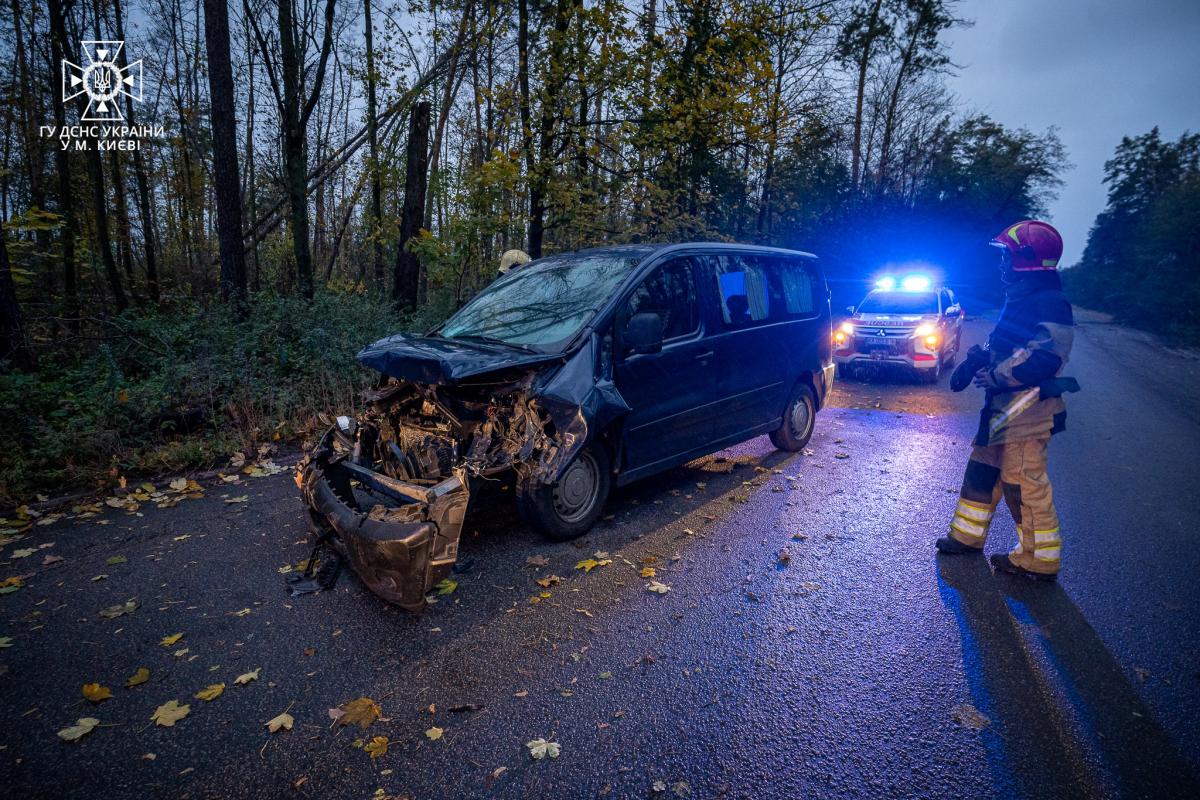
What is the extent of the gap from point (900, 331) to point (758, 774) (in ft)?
32.8

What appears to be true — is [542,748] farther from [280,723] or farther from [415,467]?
[415,467]

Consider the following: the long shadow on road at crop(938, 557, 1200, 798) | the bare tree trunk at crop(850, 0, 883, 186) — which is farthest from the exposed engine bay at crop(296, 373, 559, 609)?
the bare tree trunk at crop(850, 0, 883, 186)

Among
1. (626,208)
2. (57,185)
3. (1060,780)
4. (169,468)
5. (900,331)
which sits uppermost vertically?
(57,185)

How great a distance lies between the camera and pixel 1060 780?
2.11m

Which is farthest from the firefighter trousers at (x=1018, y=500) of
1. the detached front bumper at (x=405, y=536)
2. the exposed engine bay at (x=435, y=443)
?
the detached front bumper at (x=405, y=536)

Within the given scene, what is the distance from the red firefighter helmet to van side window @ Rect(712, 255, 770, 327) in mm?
1978

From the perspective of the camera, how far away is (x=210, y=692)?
255cm

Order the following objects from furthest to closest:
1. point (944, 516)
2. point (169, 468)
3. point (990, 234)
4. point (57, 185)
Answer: point (990, 234)
point (57, 185)
point (169, 468)
point (944, 516)

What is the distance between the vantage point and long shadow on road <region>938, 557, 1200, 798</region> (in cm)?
211

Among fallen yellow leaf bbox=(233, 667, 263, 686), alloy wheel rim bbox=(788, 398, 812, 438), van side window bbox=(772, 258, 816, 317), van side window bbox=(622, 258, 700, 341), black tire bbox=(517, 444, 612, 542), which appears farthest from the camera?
alloy wheel rim bbox=(788, 398, 812, 438)

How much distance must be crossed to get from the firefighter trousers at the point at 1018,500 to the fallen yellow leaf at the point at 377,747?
3714 mm

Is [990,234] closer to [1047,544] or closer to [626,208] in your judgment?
[626,208]

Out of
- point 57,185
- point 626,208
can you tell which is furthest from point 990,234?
point 57,185

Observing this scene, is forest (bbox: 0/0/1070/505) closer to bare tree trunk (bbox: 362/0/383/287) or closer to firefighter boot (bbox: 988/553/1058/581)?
bare tree trunk (bbox: 362/0/383/287)
